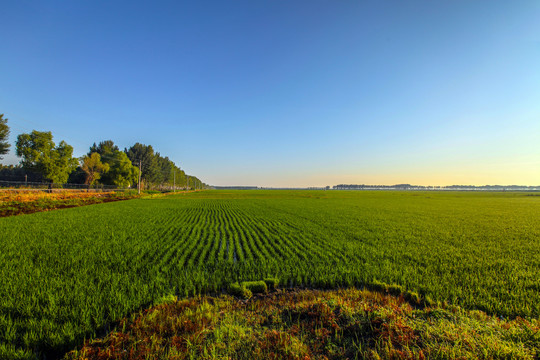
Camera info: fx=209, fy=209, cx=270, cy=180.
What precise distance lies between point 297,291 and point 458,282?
4347mm

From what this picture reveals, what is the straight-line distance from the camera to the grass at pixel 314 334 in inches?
112

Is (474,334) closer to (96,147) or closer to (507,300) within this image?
(507,300)

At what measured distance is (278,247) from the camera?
354 inches

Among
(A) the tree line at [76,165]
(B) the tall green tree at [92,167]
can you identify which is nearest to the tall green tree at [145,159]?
(A) the tree line at [76,165]

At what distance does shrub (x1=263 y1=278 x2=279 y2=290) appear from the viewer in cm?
545

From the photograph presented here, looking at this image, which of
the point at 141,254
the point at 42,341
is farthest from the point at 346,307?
the point at 141,254

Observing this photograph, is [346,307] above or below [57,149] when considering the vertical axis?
below

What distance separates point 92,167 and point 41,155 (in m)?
18.4

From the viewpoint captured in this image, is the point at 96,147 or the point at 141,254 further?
the point at 96,147

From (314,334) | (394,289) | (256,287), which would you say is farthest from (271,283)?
(394,289)

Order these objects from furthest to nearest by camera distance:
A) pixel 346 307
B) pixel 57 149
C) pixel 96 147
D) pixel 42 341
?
pixel 96 147 → pixel 57 149 → pixel 346 307 → pixel 42 341

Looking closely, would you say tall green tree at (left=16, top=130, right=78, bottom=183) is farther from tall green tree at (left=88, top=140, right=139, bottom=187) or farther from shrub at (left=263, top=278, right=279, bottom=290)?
shrub at (left=263, top=278, right=279, bottom=290)

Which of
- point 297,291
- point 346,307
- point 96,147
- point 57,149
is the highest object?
point 96,147


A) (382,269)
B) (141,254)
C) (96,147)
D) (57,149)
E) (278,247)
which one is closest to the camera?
(382,269)
